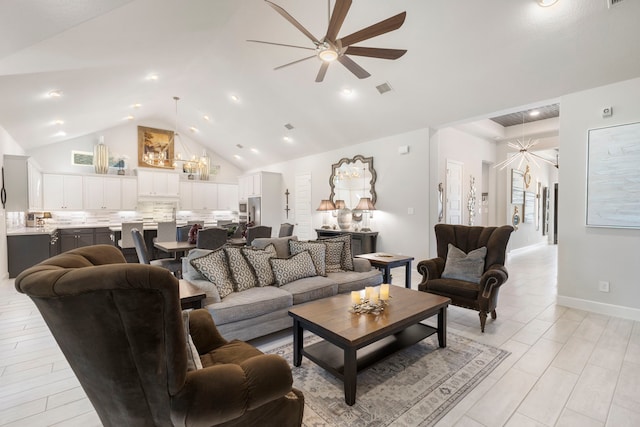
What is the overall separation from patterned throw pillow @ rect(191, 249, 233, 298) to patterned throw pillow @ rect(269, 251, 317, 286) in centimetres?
50

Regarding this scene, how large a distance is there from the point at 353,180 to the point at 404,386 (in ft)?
17.0

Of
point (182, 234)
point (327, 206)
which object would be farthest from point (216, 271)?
point (327, 206)

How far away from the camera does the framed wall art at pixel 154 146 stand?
861cm

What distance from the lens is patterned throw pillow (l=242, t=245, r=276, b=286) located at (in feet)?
10.0

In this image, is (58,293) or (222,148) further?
(222,148)

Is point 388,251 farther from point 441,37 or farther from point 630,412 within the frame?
point 630,412

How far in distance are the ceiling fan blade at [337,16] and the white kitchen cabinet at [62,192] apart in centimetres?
793

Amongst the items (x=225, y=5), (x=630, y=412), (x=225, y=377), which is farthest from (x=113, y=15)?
(x=630, y=412)

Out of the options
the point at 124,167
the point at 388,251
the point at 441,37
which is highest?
the point at 441,37

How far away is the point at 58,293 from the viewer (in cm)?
90

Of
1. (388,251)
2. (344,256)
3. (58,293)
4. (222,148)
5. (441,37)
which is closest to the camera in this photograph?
(58,293)

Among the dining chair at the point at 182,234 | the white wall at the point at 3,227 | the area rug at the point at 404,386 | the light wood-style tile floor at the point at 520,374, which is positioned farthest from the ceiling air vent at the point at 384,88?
the white wall at the point at 3,227

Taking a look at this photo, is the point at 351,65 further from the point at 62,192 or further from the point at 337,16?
the point at 62,192

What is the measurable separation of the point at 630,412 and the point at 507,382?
66 cm
